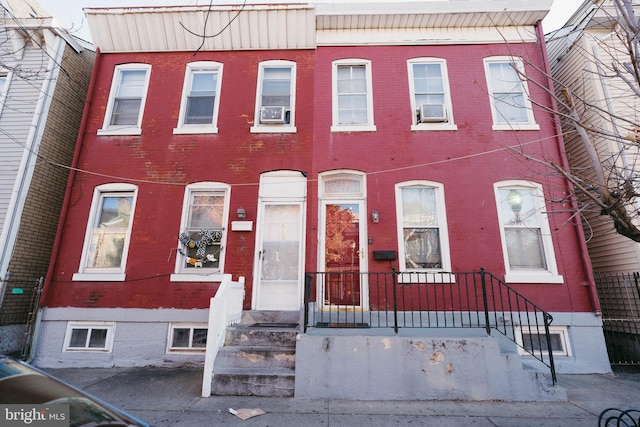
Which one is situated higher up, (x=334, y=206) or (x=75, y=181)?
(x=75, y=181)

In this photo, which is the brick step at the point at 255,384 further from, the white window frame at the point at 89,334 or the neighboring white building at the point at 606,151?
the neighboring white building at the point at 606,151

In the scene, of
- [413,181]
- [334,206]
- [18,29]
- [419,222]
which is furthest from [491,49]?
[18,29]

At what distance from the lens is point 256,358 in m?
5.00

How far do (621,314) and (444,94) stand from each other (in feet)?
19.6

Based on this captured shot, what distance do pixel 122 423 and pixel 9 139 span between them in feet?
27.5

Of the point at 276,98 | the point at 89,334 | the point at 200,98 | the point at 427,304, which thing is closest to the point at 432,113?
the point at 276,98

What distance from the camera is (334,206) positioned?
7.23m

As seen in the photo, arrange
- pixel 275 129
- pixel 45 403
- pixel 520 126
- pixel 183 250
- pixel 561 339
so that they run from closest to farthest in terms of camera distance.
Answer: pixel 45 403, pixel 561 339, pixel 183 250, pixel 520 126, pixel 275 129

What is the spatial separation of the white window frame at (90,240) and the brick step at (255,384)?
353 centimetres

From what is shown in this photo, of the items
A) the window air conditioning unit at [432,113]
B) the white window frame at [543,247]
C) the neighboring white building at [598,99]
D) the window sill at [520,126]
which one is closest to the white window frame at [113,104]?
the window air conditioning unit at [432,113]

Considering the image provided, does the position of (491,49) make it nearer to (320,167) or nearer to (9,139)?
(320,167)

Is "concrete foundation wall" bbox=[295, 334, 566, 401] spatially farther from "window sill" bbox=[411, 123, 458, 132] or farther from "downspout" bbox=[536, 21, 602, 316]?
"window sill" bbox=[411, 123, 458, 132]

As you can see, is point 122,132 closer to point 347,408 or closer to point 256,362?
point 256,362

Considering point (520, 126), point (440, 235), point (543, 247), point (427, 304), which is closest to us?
point (427, 304)
